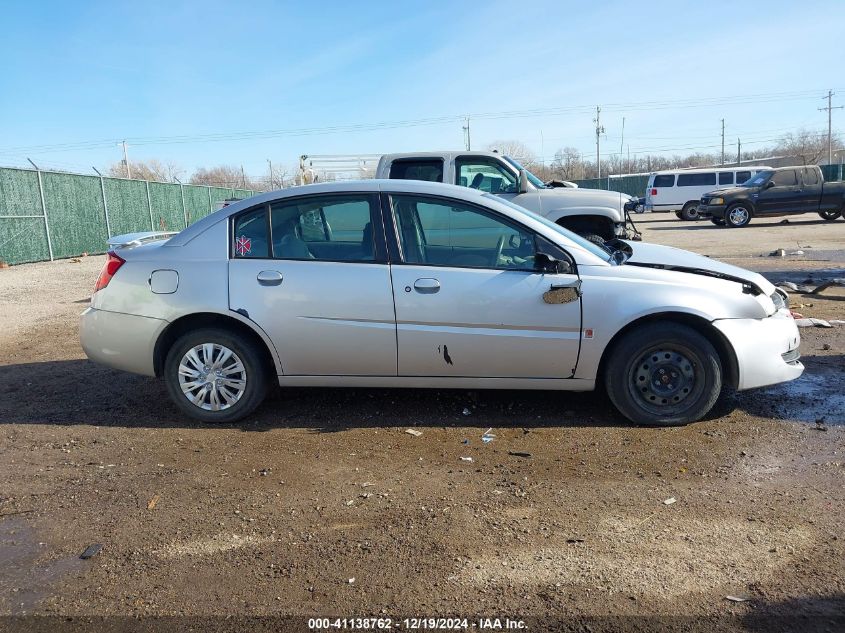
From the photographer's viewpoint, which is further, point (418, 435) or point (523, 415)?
point (523, 415)

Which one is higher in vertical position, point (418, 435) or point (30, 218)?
point (30, 218)

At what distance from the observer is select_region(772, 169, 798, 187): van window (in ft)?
73.9

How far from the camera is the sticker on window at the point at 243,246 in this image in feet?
15.1

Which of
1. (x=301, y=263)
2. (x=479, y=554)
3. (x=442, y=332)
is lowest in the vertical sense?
(x=479, y=554)

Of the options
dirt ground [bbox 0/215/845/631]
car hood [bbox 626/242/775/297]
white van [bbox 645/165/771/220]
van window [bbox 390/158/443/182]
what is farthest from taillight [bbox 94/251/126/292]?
white van [bbox 645/165/771/220]

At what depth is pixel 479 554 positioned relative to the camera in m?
2.94

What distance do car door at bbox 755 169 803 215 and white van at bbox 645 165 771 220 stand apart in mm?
6272

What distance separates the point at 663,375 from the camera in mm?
4363

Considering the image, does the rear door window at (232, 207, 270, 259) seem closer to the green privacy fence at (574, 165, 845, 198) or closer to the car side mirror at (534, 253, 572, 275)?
the car side mirror at (534, 253, 572, 275)

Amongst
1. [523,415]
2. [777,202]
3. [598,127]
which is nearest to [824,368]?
[523,415]

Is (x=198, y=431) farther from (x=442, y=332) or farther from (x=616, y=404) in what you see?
(x=616, y=404)

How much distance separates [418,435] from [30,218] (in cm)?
1656

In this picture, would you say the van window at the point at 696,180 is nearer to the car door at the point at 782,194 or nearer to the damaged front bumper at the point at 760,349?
the car door at the point at 782,194

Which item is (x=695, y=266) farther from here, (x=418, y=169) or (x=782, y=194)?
(x=782, y=194)
